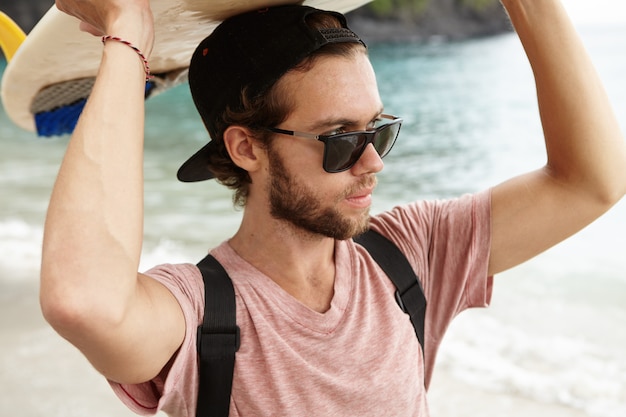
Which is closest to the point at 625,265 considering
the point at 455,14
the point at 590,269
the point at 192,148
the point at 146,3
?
the point at 590,269

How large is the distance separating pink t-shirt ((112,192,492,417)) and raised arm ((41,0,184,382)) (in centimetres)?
10

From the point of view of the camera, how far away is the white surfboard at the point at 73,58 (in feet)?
5.85

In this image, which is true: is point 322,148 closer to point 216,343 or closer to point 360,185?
point 360,185

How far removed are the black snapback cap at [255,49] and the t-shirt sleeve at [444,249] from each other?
1.60ft

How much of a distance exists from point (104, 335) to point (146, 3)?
2.26 feet

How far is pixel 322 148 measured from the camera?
5.76 ft

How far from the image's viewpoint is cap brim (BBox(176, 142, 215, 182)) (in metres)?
2.01

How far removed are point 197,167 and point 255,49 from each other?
0.44 m

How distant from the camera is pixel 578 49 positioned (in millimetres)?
1812

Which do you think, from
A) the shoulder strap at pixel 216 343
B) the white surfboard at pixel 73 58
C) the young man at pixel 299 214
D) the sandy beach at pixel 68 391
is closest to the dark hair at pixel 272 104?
the young man at pixel 299 214

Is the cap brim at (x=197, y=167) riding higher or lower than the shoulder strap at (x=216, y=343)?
higher

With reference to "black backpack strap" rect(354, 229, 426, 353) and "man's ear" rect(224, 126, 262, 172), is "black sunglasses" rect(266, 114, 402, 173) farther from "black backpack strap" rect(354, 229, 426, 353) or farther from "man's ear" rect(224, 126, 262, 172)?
"black backpack strap" rect(354, 229, 426, 353)

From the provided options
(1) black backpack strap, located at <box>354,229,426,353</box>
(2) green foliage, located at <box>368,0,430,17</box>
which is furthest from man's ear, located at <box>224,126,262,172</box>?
(2) green foliage, located at <box>368,0,430,17</box>

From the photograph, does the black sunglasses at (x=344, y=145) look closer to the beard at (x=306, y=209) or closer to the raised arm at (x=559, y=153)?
the beard at (x=306, y=209)
